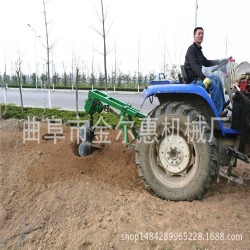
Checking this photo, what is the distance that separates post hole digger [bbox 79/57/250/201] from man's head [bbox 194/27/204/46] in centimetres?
64

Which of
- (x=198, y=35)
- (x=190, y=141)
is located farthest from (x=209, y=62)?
(x=190, y=141)

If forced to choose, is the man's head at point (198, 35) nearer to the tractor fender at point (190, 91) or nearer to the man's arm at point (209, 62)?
the man's arm at point (209, 62)

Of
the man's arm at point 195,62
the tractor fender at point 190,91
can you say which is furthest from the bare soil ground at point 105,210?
the man's arm at point 195,62

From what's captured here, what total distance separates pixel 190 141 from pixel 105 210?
1.42m

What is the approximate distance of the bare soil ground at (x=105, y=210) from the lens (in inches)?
149

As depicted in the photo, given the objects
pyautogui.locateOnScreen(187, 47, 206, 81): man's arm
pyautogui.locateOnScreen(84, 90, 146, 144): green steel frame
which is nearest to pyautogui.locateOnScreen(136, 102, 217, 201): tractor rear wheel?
pyautogui.locateOnScreen(187, 47, 206, 81): man's arm

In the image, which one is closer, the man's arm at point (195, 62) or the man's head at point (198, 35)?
the man's arm at point (195, 62)

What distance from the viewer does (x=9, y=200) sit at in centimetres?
495

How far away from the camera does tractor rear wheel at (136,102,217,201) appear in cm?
443

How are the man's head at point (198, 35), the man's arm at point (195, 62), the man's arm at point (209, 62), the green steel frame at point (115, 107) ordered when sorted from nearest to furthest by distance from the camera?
1. the man's arm at point (195, 62)
2. the man's head at point (198, 35)
3. the man's arm at point (209, 62)
4. the green steel frame at point (115, 107)

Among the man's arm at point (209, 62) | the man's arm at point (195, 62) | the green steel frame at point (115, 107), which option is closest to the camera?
the man's arm at point (195, 62)

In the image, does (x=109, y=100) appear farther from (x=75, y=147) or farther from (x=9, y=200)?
(x=9, y=200)

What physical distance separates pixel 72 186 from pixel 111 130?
2.84 m

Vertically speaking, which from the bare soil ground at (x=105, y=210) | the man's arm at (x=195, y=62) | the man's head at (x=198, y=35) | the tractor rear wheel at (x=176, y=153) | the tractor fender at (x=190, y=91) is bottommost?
the bare soil ground at (x=105, y=210)
